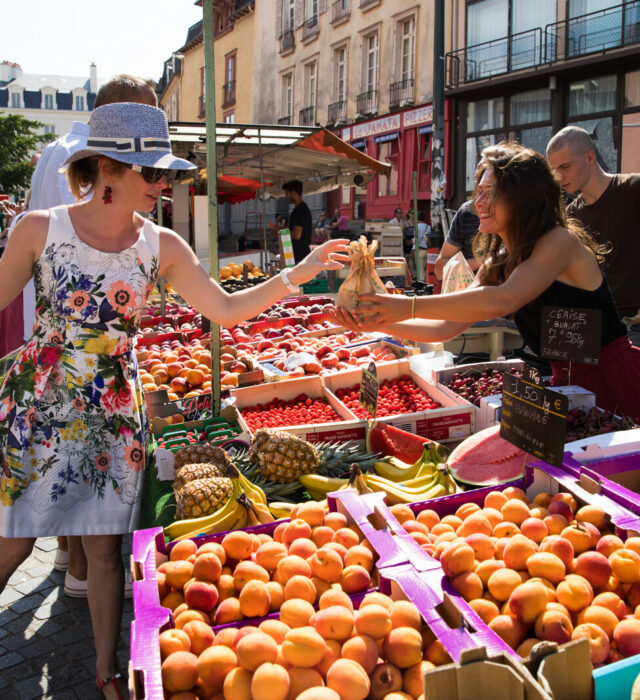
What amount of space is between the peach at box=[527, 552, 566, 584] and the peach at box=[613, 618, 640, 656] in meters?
0.18

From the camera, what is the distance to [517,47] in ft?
62.6

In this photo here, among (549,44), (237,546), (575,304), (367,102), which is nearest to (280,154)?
(575,304)

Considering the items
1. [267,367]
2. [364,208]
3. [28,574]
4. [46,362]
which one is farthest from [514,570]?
[364,208]

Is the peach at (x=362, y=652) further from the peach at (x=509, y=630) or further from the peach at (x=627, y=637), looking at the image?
the peach at (x=627, y=637)

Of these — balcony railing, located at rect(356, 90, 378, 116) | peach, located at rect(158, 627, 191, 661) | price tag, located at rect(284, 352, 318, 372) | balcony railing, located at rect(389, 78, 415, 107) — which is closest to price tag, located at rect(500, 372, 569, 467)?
peach, located at rect(158, 627, 191, 661)

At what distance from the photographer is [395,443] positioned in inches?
114

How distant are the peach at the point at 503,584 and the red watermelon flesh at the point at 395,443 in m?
1.30

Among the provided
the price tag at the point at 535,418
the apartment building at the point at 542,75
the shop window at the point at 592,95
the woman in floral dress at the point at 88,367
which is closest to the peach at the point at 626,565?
the price tag at the point at 535,418

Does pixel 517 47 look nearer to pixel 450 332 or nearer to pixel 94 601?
pixel 450 332

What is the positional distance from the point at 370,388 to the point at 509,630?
59.7 inches

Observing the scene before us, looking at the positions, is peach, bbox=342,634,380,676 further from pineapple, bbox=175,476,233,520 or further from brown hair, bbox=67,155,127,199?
brown hair, bbox=67,155,127,199

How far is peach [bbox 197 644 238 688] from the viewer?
135cm

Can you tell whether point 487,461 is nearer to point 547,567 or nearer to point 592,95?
point 547,567

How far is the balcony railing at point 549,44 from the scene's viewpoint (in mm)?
16641
